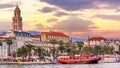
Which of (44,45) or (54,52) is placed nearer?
(54,52)

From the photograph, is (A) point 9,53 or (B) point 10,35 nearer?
(A) point 9,53

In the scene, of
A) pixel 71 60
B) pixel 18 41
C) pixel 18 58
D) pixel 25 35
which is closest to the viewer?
pixel 71 60

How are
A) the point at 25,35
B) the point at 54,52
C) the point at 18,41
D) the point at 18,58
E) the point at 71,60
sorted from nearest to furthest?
the point at 71,60 → the point at 18,58 → the point at 54,52 → the point at 18,41 → the point at 25,35

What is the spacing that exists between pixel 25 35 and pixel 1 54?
37243 mm

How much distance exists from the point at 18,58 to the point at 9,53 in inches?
717

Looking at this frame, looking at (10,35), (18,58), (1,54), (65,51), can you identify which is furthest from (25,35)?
(18,58)

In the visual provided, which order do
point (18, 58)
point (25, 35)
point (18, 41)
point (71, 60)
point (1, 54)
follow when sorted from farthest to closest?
point (25, 35) < point (18, 41) < point (1, 54) < point (18, 58) < point (71, 60)

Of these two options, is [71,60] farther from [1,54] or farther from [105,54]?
[105,54]

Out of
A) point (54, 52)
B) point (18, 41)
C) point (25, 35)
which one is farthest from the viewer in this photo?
point (25, 35)

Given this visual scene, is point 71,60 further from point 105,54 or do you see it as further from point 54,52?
point 105,54

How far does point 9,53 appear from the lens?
159m

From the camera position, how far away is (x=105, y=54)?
19488 centimetres

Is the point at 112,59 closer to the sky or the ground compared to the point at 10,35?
closer to the ground

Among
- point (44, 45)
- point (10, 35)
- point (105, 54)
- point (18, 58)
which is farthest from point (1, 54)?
point (105, 54)
